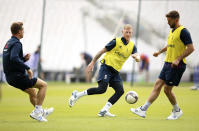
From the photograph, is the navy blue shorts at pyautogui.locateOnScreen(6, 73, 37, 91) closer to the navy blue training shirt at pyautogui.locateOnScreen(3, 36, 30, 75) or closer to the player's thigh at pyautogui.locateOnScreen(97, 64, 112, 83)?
the navy blue training shirt at pyautogui.locateOnScreen(3, 36, 30, 75)

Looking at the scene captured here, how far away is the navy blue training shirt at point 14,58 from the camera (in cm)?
937

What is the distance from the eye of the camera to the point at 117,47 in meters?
11.5

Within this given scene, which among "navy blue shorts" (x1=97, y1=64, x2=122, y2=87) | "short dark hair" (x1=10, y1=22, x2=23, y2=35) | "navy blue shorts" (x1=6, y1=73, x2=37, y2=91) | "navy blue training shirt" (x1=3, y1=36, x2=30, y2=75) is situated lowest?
"navy blue shorts" (x1=97, y1=64, x2=122, y2=87)

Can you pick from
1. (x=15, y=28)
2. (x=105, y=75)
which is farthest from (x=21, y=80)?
(x=105, y=75)

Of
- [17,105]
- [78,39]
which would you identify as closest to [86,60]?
[78,39]

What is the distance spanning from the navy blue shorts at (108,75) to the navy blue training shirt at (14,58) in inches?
89.6

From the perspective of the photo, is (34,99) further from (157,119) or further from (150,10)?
(150,10)

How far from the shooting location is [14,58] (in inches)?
367

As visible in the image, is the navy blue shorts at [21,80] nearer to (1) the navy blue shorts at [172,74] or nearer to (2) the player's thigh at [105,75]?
(2) the player's thigh at [105,75]

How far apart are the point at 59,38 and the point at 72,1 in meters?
2.31

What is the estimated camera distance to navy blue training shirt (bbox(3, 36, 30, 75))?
30.7 feet

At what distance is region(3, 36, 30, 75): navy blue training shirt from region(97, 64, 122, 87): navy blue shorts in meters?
2.28

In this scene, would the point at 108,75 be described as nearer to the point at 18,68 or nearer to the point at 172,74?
the point at 172,74

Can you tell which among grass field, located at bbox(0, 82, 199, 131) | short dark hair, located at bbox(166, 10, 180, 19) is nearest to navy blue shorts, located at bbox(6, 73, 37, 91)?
grass field, located at bbox(0, 82, 199, 131)
